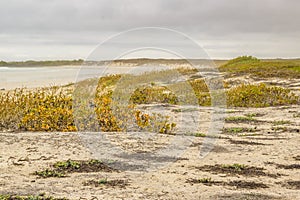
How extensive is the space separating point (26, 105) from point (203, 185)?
8.33 metres

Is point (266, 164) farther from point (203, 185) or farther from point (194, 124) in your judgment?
point (194, 124)

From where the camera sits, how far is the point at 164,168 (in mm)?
9172

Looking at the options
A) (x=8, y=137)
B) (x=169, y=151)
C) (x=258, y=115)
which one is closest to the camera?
(x=169, y=151)


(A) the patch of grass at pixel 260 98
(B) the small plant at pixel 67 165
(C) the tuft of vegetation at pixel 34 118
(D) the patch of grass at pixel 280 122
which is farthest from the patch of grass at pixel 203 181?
(A) the patch of grass at pixel 260 98

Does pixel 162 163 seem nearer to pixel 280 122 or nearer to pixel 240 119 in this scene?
pixel 280 122

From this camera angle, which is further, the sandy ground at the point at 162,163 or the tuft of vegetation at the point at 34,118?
the tuft of vegetation at the point at 34,118

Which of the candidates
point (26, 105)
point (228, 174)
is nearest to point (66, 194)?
point (228, 174)

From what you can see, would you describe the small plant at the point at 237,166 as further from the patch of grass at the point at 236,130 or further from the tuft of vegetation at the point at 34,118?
the tuft of vegetation at the point at 34,118

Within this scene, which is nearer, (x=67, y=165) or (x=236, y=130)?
(x=67, y=165)

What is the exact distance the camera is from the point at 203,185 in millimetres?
8031

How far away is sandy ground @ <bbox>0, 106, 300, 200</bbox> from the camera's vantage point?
7.58 metres

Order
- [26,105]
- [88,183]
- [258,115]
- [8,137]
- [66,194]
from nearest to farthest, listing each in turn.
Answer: [66,194] → [88,183] → [8,137] → [26,105] → [258,115]

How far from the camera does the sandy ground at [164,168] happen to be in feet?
24.9

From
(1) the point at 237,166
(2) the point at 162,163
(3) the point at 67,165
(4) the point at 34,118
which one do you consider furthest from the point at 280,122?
(3) the point at 67,165
